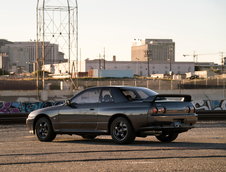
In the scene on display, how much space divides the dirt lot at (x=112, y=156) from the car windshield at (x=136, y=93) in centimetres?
115

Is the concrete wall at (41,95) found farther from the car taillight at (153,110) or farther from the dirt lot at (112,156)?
the car taillight at (153,110)

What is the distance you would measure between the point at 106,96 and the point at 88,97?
1.90 ft

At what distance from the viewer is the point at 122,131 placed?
14695mm

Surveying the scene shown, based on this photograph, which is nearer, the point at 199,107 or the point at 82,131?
the point at 82,131

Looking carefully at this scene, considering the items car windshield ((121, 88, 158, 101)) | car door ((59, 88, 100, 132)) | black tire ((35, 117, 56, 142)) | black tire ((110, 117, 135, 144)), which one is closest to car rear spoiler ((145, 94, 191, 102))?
car windshield ((121, 88, 158, 101))

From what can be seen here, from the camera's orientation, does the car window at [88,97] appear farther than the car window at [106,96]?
Yes

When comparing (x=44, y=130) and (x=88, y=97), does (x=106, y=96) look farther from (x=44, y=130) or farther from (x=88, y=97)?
(x=44, y=130)

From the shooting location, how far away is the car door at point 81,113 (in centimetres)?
1552

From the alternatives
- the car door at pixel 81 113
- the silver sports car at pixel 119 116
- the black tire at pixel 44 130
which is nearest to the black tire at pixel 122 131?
the silver sports car at pixel 119 116

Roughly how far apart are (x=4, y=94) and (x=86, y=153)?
193 feet

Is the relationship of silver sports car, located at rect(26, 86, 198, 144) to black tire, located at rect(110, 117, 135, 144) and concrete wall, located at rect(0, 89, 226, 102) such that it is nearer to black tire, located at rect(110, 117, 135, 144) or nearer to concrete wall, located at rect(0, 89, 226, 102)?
black tire, located at rect(110, 117, 135, 144)

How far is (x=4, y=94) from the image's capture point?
70125 mm

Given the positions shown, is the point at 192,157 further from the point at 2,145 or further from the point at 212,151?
the point at 2,145

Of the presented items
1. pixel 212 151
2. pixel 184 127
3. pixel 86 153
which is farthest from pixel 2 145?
pixel 212 151
